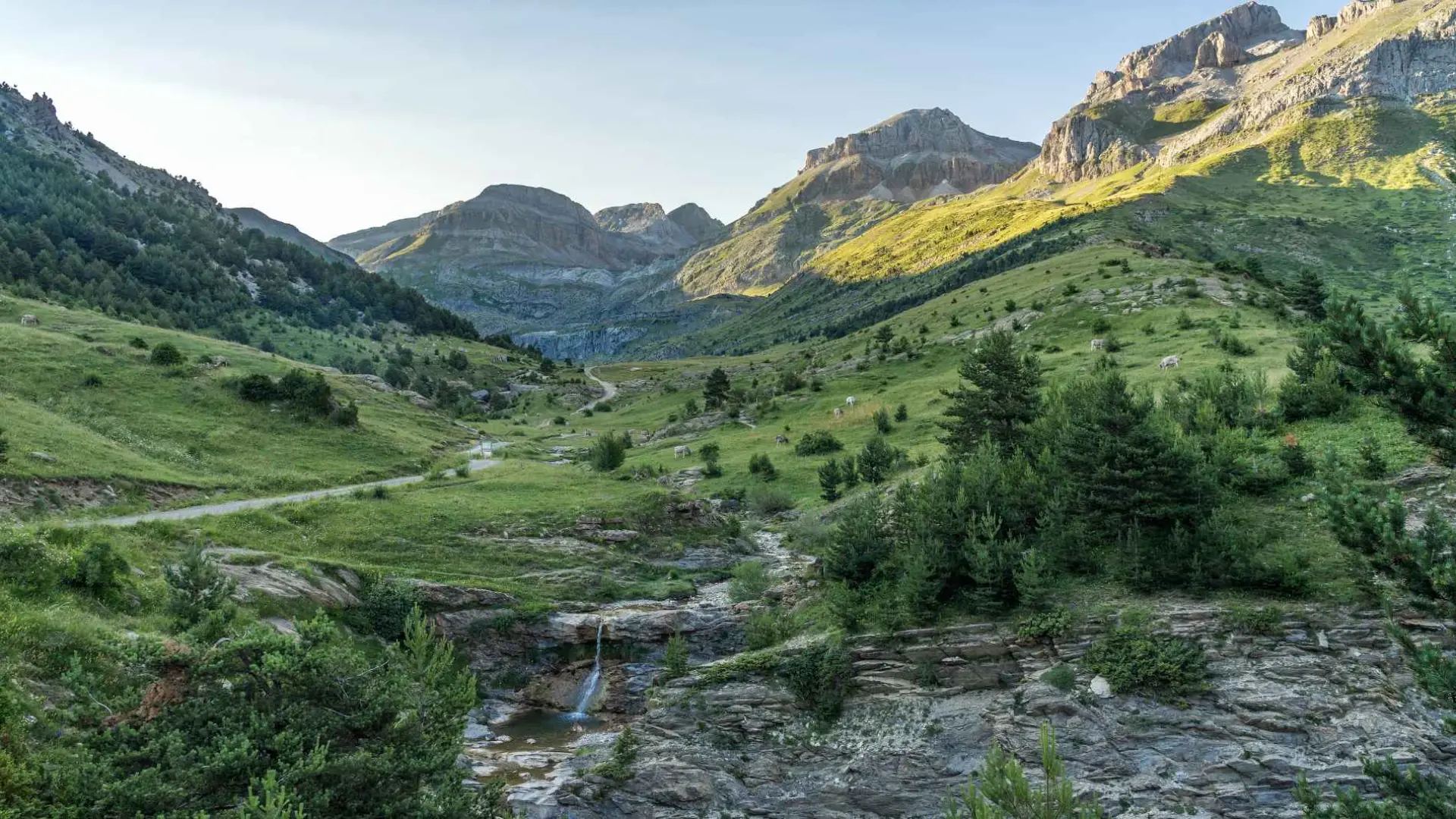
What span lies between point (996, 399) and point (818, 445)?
24.8 m

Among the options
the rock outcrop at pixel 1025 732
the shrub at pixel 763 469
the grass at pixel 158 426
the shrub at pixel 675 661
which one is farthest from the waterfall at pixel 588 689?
the shrub at pixel 763 469

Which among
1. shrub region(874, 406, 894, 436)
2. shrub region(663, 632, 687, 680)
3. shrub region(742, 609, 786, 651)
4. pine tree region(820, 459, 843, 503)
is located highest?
shrub region(874, 406, 894, 436)

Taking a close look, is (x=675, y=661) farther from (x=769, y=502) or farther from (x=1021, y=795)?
(x=769, y=502)

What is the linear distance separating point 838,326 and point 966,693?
6563 inches

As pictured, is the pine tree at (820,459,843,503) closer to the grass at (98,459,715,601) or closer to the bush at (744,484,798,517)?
the bush at (744,484,798,517)

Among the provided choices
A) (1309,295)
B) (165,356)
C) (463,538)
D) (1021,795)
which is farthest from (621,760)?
(1309,295)

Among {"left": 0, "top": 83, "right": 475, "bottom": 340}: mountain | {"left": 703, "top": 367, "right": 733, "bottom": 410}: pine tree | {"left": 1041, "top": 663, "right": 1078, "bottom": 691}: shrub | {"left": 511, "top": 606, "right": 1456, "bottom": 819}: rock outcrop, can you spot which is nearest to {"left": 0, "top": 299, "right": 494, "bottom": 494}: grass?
{"left": 511, "top": 606, "right": 1456, "bottom": 819}: rock outcrop

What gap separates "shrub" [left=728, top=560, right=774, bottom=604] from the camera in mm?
31688

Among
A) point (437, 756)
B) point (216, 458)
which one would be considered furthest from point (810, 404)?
point (437, 756)

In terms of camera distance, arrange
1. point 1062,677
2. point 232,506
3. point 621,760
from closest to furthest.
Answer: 1. point 1062,677
2. point 621,760
3. point 232,506

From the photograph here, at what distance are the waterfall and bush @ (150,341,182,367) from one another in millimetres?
47836

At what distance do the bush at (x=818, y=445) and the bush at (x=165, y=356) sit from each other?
162ft

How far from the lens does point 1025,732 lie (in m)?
18.2

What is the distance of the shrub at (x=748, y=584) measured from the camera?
31688 mm
